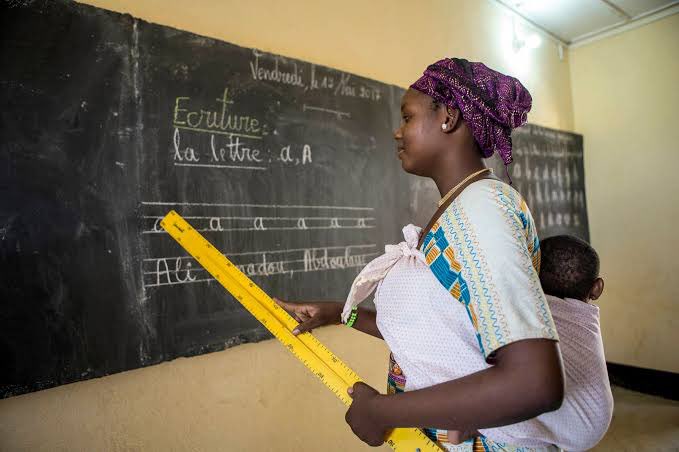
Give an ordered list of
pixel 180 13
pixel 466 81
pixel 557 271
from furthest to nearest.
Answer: pixel 180 13
pixel 557 271
pixel 466 81

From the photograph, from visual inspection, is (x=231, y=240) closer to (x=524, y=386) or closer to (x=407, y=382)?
(x=407, y=382)

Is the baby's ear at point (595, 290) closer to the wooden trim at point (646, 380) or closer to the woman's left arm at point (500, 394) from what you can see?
the woman's left arm at point (500, 394)

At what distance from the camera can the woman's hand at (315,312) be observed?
1.27m

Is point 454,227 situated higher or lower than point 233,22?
lower

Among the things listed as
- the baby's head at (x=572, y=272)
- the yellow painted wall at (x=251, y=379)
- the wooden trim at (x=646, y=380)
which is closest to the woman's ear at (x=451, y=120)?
the baby's head at (x=572, y=272)

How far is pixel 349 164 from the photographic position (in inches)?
94.3

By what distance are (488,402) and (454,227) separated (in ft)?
1.01

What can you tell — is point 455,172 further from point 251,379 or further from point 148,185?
point 251,379

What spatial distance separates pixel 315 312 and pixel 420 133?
2.02 feet

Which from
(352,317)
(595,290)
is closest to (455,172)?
(352,317)

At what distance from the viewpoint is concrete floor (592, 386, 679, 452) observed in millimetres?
2924

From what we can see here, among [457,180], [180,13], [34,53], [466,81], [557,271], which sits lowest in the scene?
[557,271]

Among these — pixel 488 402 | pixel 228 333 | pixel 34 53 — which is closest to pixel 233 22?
pixel 34 53

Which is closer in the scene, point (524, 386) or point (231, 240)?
point (524, 386)
